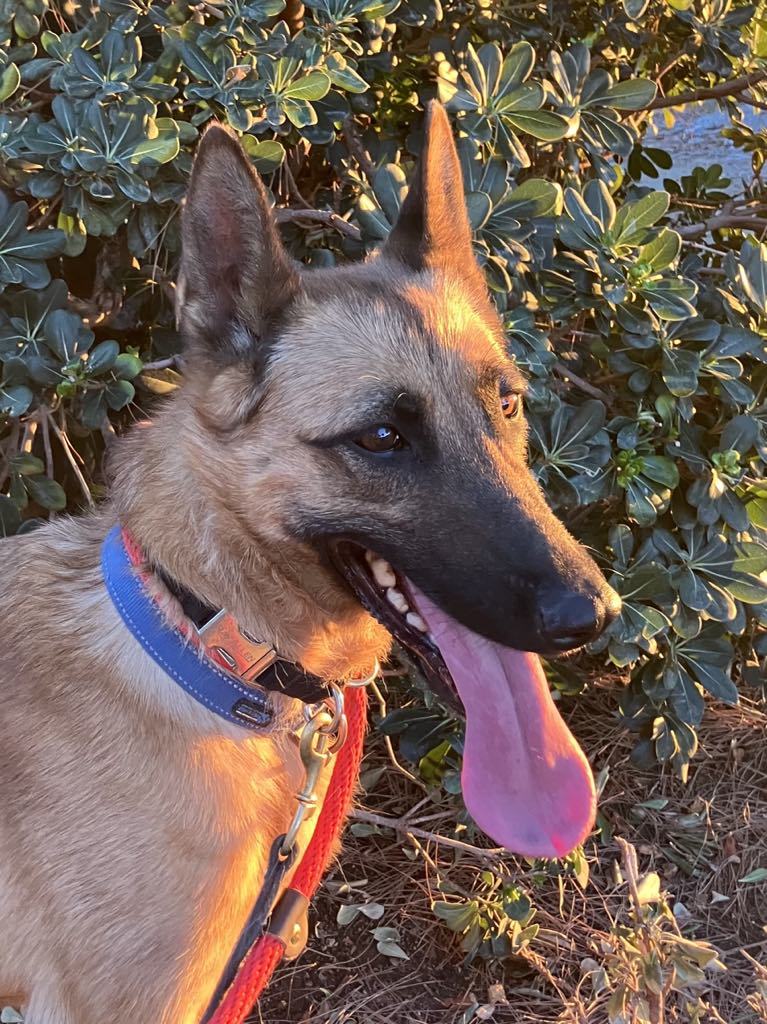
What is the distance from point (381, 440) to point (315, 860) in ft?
3.37

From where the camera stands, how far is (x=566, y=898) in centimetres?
308

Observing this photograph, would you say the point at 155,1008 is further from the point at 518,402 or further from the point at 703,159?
the point at 703,159

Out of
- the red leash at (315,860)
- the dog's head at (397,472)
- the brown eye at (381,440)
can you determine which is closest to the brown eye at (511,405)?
the dog's head at (397,472)

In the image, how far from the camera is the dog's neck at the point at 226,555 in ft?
6.24

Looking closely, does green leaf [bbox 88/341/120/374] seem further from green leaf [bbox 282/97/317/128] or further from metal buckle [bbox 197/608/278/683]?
metal buckle [bbox 197/608/278/683]

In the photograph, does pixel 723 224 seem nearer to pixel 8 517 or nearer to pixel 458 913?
pixel 458 913

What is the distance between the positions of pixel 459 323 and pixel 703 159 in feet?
11.7

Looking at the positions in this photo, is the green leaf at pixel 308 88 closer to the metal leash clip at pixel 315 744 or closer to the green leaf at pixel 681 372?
the green leaf at pixel 681 372

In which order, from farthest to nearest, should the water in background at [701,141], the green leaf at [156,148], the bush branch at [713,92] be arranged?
the water in background at [701,141], the bush branch at [713,92], the green leaf at [156,148]

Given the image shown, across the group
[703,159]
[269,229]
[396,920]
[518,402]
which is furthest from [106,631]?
[703,159]

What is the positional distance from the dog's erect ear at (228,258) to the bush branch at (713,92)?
200 centimetres

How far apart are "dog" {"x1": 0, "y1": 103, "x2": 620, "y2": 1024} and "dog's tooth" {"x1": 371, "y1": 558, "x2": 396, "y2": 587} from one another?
12 millimetres

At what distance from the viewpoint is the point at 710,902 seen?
3.02 m

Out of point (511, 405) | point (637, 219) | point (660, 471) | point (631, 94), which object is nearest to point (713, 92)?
point (631, 94)
